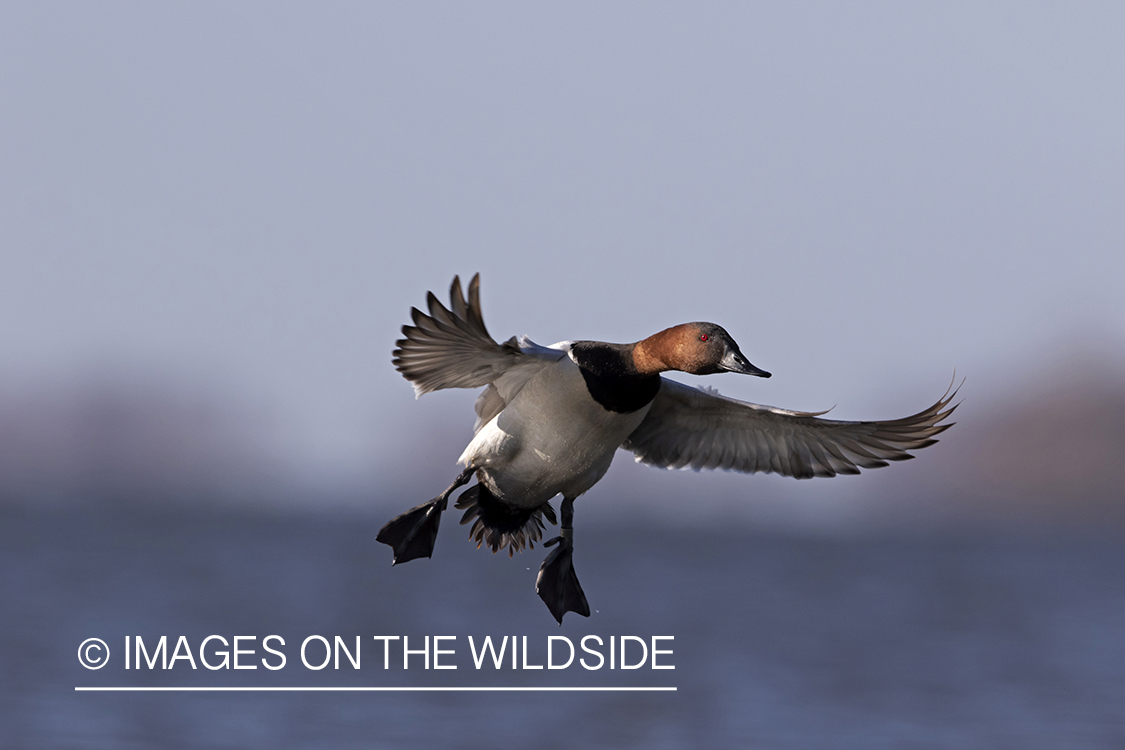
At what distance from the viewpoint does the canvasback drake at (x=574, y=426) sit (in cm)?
795

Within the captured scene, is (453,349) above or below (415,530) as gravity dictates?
above

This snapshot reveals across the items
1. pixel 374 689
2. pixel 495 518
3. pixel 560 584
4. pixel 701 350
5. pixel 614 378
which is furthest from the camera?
pixel 374 689

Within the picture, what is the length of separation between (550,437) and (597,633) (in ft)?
99.3

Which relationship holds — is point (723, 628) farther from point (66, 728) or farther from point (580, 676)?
point (66, 728)

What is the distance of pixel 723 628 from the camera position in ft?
131

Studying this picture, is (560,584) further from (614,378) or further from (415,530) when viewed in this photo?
(614,378)

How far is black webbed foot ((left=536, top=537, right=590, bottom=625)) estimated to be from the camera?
9.33 meters

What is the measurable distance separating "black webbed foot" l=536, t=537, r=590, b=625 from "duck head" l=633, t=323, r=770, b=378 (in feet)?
6.88

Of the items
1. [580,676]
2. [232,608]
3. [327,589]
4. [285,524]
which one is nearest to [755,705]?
[580,676]

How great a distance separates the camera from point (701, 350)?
7.80 m

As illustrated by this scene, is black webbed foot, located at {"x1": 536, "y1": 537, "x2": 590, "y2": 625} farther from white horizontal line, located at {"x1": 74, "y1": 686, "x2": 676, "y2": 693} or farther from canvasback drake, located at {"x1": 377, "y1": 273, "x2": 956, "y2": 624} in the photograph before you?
white horizontal line, located at {"x1": 74, "y1": 686, "x2": 676, "y2": 693}

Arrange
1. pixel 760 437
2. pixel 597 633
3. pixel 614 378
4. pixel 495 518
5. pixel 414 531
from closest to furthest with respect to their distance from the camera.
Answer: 1. pixel 614 378
2. pixel 414 531
3. pixel 495 518
4. pixel 760 437
5. pixel 597 633

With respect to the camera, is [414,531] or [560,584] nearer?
[414,531]

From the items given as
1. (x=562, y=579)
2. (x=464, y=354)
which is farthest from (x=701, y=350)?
(x=562, y=579)
